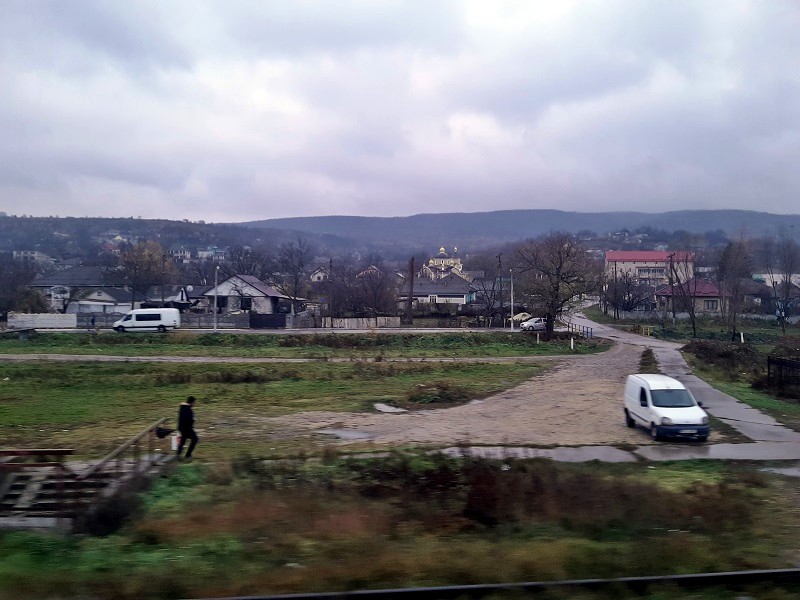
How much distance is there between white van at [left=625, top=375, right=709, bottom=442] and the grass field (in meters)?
4.49

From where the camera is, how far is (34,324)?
63.5 meters

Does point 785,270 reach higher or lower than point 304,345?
higher

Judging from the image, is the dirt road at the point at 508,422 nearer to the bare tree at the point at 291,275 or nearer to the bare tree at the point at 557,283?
the bare tree at the point at 557,283

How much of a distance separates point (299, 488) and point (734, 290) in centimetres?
5889

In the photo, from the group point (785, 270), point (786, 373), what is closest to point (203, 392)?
point (786, 373)

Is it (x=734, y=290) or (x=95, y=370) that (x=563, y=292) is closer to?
(x=734, y=290)

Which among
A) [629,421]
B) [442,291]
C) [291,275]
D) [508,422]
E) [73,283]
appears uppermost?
[291,275]

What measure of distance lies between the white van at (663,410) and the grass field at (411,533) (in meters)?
4.49

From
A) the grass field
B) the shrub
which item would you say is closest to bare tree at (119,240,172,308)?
the shrub

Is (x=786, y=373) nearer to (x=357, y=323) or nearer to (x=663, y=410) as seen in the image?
(x=663, y=410)

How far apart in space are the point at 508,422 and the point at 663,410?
4.75m

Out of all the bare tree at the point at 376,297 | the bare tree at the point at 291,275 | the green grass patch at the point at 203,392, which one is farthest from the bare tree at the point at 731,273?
the bare tree at the point at 291,275

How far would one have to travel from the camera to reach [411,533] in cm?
936

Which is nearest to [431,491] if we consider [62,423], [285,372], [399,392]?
[62,423]
